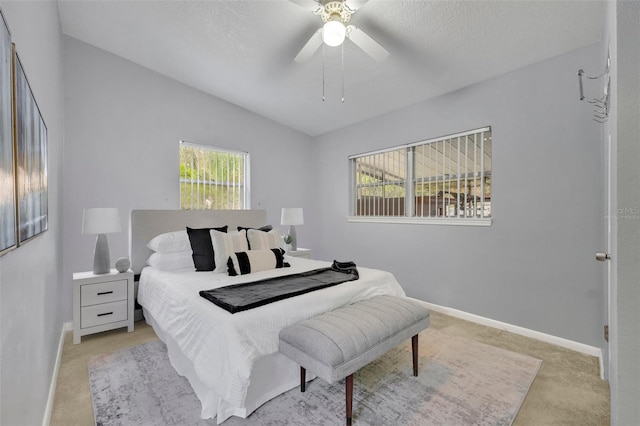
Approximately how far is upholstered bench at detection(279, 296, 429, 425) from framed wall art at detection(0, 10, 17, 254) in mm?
1309

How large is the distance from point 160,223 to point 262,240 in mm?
1228

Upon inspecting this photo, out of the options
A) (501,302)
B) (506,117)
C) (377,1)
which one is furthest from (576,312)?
(377,1)

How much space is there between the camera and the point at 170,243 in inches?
122

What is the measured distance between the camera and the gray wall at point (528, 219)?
255 cm

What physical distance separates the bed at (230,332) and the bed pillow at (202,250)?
176 mm

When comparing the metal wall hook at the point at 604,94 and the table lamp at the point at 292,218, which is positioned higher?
the metal wall hook at the point at 604,94

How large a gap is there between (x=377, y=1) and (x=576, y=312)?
121 inches

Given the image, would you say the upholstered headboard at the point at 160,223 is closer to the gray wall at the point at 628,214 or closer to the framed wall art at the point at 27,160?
the framed wall art at the point at 27,160

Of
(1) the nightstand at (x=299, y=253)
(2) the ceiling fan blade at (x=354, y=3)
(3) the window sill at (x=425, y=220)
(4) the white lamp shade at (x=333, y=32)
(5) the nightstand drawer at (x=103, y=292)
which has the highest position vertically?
(2) the ceiling fan blade at (x=354, y=3)

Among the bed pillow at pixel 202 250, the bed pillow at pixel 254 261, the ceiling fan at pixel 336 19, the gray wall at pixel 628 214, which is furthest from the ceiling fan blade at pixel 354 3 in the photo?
the bed pillow at pixel 202 250

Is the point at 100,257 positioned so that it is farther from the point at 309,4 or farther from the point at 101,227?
the point at 309,4

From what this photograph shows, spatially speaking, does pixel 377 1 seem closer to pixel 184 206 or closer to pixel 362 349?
pixel 362 349

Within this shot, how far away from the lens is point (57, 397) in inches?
75.6

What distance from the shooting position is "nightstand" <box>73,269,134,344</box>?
107 inches
